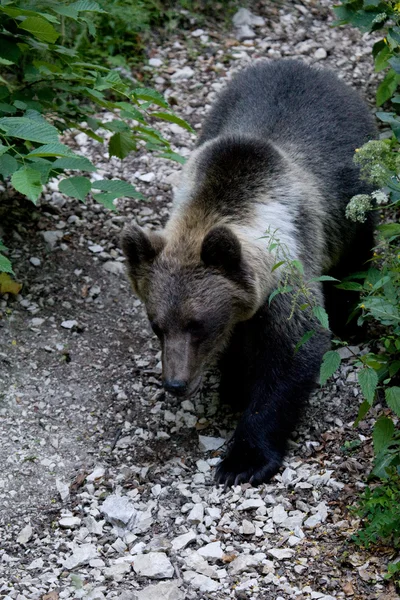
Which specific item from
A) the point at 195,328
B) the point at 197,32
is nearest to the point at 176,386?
the point at 195,328

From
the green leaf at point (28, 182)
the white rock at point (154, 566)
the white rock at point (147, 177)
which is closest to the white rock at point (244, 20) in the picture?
the white rock at point (147, 177)

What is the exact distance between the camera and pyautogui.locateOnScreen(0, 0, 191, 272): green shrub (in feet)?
18.3

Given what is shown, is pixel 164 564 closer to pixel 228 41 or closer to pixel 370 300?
pixel 370 300

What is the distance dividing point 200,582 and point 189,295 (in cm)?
182

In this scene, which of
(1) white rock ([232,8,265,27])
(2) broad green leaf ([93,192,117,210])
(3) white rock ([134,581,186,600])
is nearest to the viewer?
(3) white rock ([134,581,186,600])

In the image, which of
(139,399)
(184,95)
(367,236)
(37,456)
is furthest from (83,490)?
(184,95)

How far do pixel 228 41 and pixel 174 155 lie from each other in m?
3.75

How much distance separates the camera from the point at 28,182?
17.6 feet

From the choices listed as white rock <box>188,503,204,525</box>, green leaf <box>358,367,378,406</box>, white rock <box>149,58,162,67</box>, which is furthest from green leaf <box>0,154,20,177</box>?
white rock <box>149,58,162,67</box>

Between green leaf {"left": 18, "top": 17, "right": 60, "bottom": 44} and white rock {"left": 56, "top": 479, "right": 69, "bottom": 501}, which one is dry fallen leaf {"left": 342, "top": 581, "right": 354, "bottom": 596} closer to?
white rock {"left": 56, "top": 479, "right": 69, "bottom": 501}

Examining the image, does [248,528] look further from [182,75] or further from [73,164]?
[182,75]

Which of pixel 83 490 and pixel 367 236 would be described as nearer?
pixel 83 490

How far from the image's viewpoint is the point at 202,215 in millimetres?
6109

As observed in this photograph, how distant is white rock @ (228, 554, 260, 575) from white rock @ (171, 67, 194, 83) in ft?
20.5
